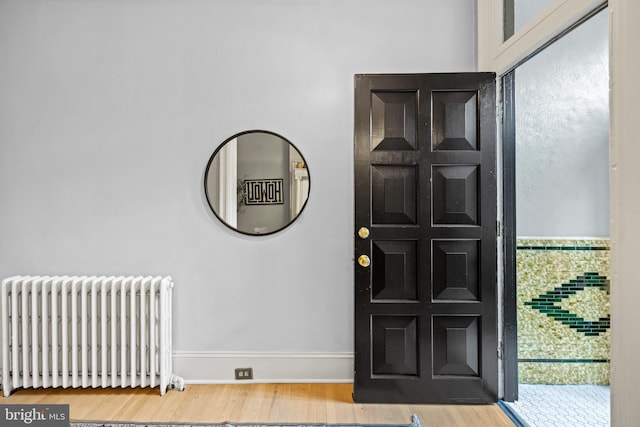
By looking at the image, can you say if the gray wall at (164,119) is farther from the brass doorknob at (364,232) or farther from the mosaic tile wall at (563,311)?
the mosaic tile wall at (563,311)

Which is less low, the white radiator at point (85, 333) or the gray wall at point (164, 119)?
the gray wall at point (164, 119)

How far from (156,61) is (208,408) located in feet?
7.07

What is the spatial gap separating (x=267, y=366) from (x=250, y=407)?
1.14ft

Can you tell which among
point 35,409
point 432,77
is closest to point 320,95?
point 432,77

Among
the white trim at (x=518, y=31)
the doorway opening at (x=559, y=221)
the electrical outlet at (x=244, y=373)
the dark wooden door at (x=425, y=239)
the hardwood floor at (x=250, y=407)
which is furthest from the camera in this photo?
the electrical outlet at (x=244, y=373)

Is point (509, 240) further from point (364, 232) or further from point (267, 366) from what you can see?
point (267, 366)

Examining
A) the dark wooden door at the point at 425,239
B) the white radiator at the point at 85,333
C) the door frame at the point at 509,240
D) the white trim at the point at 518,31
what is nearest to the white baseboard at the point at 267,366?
the white radiator at the point at 85,333

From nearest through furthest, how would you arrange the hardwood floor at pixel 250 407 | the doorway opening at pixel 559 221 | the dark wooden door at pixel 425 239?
the doorway opening at pixel 559 221, the hardwood floor at pixel 250 407, the dark wooden door at pixel 425 239

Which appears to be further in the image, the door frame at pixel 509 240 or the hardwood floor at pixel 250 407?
the door frame at pixel 509 240

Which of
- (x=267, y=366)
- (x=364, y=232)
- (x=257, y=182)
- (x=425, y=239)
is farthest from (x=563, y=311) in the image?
(x=257, y=182)

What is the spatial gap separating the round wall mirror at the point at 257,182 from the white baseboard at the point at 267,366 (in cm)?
83

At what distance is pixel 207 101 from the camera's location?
2.64m

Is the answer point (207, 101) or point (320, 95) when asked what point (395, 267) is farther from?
point (207, 101)

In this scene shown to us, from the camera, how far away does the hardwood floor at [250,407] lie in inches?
86.1
